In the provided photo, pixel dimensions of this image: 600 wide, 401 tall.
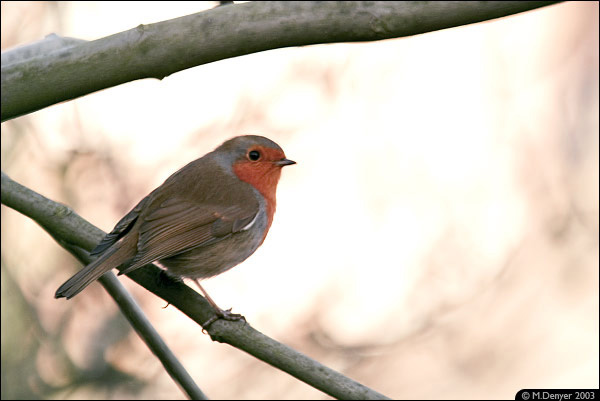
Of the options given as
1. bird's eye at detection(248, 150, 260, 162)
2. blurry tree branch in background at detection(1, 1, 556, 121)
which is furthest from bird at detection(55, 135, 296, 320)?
blurry tree branch in background at detection(1, 1, 556, 121)

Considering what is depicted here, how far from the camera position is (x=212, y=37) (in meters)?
2.07

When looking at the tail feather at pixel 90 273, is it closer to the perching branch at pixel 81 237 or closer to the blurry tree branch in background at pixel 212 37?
the perching branch at pixel 81 237

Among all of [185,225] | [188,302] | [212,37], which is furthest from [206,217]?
[212,37]

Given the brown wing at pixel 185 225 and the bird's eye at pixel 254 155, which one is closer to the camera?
the brown wing at pixel 185 225

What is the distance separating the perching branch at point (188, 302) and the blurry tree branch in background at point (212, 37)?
634mm

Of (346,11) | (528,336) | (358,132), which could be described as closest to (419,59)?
(358,132)

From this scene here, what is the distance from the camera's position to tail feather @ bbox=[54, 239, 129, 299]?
282 centimetres

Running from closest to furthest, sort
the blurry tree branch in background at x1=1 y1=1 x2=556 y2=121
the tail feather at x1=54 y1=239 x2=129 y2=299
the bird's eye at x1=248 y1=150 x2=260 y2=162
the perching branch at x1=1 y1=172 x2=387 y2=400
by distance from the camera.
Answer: the blurry tree branch in background at x1=1 y1=1 x2=556 y2=121 → the perching branch at x1=1 y1=172 x2=387 y2=400 → the tail feather at x1=54 y1=239 x2=129 y2=299 → the bird's eye at x1=248 y1=150 x2=260 y2=162

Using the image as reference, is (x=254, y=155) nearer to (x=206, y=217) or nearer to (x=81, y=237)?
(x=206, y=217)

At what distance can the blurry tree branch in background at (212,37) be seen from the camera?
1960 mm

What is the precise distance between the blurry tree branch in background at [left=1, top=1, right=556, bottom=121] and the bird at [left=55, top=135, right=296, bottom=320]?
89cm

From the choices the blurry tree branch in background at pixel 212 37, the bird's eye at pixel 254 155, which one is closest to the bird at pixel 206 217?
the bird's eye at pixel 254 155

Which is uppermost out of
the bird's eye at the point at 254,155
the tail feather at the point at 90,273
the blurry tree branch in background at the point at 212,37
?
the bird's eye at the point at 254,155

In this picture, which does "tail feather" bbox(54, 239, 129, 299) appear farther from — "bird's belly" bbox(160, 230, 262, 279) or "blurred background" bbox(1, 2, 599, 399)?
"blurred background" bbox(1, 2, 599, 399)
